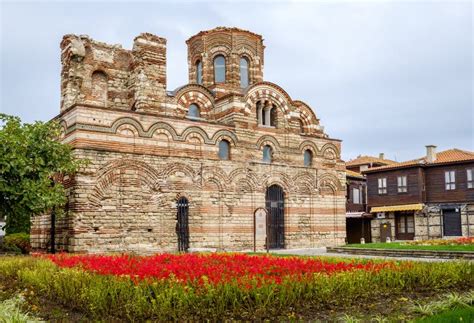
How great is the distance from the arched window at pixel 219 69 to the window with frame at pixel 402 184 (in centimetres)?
1718

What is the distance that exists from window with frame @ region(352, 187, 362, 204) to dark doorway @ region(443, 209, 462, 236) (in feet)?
25.4

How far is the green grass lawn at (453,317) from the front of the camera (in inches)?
277

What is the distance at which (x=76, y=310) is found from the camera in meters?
8.73

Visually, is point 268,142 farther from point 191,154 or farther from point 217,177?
point 191,154

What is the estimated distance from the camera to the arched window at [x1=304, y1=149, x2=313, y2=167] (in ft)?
88.7

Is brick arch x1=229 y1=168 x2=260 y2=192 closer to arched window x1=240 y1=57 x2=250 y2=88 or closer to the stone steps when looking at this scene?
the stone steps

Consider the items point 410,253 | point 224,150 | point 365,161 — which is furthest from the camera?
point 365,161

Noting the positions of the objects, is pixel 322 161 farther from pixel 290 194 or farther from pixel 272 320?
pixel 272 320

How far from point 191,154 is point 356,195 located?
22805mm

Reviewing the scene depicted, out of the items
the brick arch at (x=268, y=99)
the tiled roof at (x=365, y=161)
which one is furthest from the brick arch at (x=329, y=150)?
the tiled roof at (x=365, y=161)

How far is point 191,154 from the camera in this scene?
22438mm

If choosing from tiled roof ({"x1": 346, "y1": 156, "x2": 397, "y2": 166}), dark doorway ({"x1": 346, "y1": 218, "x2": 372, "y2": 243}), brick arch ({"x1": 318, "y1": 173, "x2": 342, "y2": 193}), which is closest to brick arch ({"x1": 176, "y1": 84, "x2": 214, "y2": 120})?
brick arch ({"x1": 318, "y1": 173, "x2": 342, "y2": 193})

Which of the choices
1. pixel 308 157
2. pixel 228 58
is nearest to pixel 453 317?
→ pixel 308 157

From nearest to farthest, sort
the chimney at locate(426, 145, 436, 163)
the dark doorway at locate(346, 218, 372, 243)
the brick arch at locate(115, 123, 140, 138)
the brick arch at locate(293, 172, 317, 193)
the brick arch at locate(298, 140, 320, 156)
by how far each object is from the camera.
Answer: the brick arch at locate(115, 123, 140, 138) < the brick arch at locate(293, 172, 317, 193) < the brick arch at locate(298, 140, 320, 156) < the chimney at locate(426, 145, 436, 163) < the dark doorway at locate(346, 218, 372, 243)
